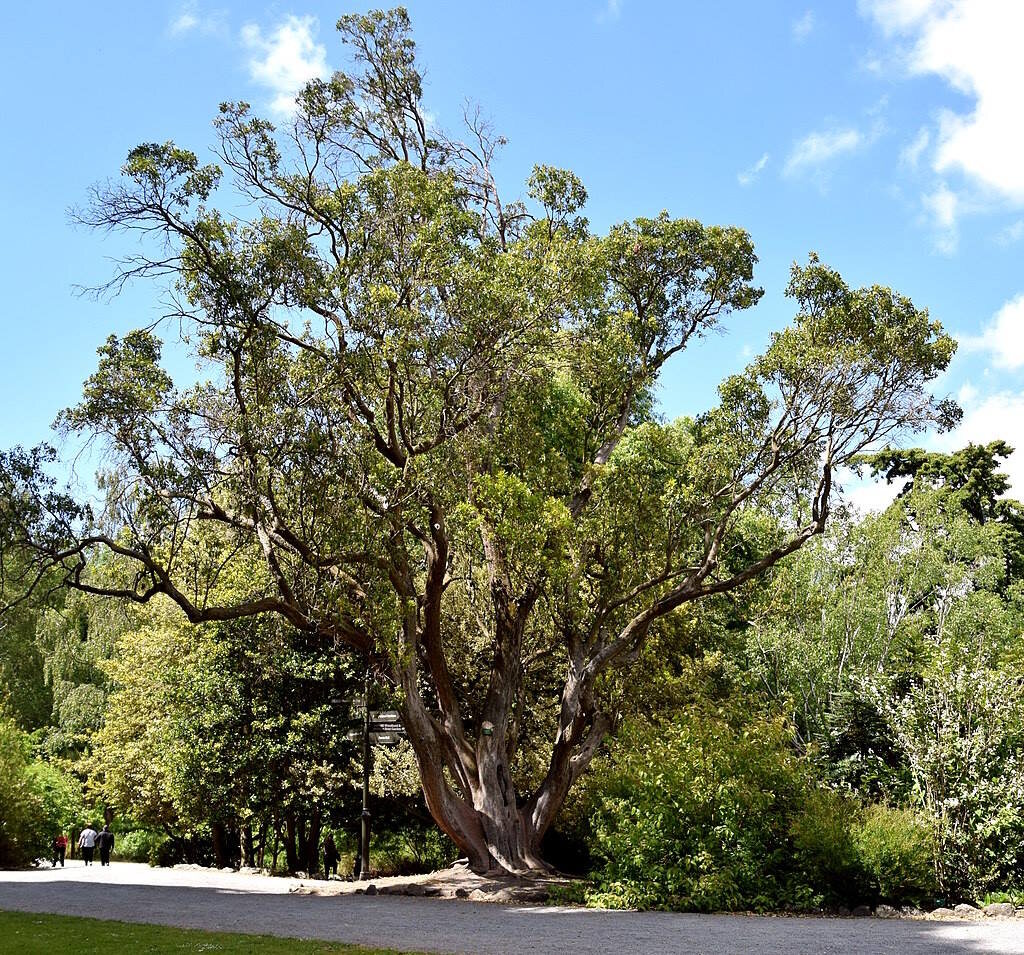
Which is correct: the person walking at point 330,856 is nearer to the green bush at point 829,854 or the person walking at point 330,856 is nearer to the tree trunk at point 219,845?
the tree trunk at point 219,845

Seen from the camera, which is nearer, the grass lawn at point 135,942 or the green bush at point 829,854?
the grass lawn at point 135,942

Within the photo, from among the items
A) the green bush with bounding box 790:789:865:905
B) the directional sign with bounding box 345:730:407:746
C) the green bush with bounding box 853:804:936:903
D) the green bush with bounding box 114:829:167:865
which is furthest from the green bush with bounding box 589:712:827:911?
the green bush with bounding box 114:829:167:865

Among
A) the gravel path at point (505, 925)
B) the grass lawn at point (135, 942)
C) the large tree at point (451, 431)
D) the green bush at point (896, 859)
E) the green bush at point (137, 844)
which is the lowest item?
the green bush at point (137, 844)

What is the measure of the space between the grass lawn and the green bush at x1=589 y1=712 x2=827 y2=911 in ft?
20.2

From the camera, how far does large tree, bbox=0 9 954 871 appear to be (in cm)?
1459

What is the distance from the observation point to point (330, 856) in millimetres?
28094

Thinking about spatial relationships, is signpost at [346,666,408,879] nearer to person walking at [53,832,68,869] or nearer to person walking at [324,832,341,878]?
person walking at [324,832,341,878]

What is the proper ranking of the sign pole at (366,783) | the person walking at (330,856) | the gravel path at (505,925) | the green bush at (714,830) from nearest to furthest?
the gravel path at (505,925) → the green bush at (714,830) → the sign pole at (366,783) → the person walking at (330,856)

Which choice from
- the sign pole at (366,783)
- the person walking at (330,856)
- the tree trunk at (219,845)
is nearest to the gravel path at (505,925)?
the sign pole at (366,783)

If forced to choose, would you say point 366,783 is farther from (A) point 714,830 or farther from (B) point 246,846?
(B) point 246,846

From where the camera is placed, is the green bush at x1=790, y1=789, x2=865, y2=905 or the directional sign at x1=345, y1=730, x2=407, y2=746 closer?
the green bush at x1=790, y1=789, x2=865, y2=905

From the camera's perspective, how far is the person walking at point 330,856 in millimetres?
27419

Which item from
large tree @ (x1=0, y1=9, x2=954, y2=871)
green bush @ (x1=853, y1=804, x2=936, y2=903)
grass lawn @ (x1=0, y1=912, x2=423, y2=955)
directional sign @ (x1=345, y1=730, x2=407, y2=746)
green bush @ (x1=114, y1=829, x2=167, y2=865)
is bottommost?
green bush @ (x1=114, y1=829, x2=167, y2=865)

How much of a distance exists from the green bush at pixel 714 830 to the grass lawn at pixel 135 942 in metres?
6.17
